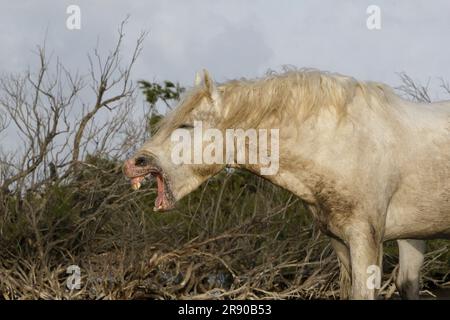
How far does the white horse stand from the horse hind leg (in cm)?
69

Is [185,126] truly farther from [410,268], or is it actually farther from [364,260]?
[410,268]

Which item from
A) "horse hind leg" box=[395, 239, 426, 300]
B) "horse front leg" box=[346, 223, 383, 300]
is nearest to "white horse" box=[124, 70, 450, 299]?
"horse front leg" box=[346, 223, 383, 300]

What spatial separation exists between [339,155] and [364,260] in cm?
73

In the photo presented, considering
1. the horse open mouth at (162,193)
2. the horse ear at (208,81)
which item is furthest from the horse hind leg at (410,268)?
the horse ear at (208,81)

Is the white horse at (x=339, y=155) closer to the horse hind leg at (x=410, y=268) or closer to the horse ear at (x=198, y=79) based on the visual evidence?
the horse ear at (x=198, y=79)

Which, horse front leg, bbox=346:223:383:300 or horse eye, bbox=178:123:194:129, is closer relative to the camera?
horse front leg, bbox=346:223:383:300

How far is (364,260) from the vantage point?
17.5 feet

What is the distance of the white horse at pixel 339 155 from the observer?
543cm

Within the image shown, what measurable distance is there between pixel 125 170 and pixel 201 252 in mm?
2462

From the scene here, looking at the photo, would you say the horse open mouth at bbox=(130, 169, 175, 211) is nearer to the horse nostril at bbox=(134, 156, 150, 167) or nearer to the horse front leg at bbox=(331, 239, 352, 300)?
the horse nostril at bbox=(134, 156, 150, 167)

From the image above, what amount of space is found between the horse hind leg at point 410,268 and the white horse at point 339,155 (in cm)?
69

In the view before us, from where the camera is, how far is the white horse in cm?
543
